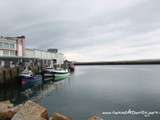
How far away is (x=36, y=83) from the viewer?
191 feet

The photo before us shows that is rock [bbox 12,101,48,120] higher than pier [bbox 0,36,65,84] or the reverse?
the reverse

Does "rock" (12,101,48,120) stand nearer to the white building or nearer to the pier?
the pier

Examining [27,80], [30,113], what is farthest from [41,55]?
[30,113]

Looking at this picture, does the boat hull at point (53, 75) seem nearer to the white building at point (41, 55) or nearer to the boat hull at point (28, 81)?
the boat hull at point (28, 81)

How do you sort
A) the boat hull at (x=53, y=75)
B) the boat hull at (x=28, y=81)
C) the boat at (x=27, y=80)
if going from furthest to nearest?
the boat hull at (x=53, y=75) → the boat at (x=27, y=80) → the boat hull at (x=28, y=81)

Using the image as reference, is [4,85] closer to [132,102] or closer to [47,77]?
[47,77]

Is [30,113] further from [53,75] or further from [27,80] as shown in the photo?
[53,75]

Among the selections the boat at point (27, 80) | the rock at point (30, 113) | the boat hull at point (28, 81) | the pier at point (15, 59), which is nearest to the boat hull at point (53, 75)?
the pier at point (15, 59)

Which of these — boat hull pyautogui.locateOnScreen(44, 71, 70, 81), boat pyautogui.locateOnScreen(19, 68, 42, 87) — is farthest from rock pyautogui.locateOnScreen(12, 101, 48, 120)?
boat hull pyautogui.locateOnScreen(44, 71, 70, 81)

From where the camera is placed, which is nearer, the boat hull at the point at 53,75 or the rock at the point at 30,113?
the rock at the point at 30,113

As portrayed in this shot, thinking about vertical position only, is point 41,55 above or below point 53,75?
above

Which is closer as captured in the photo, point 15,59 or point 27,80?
point 27,80

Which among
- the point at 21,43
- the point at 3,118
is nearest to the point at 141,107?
the point at 3,118

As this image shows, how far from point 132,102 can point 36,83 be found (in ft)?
93.7
